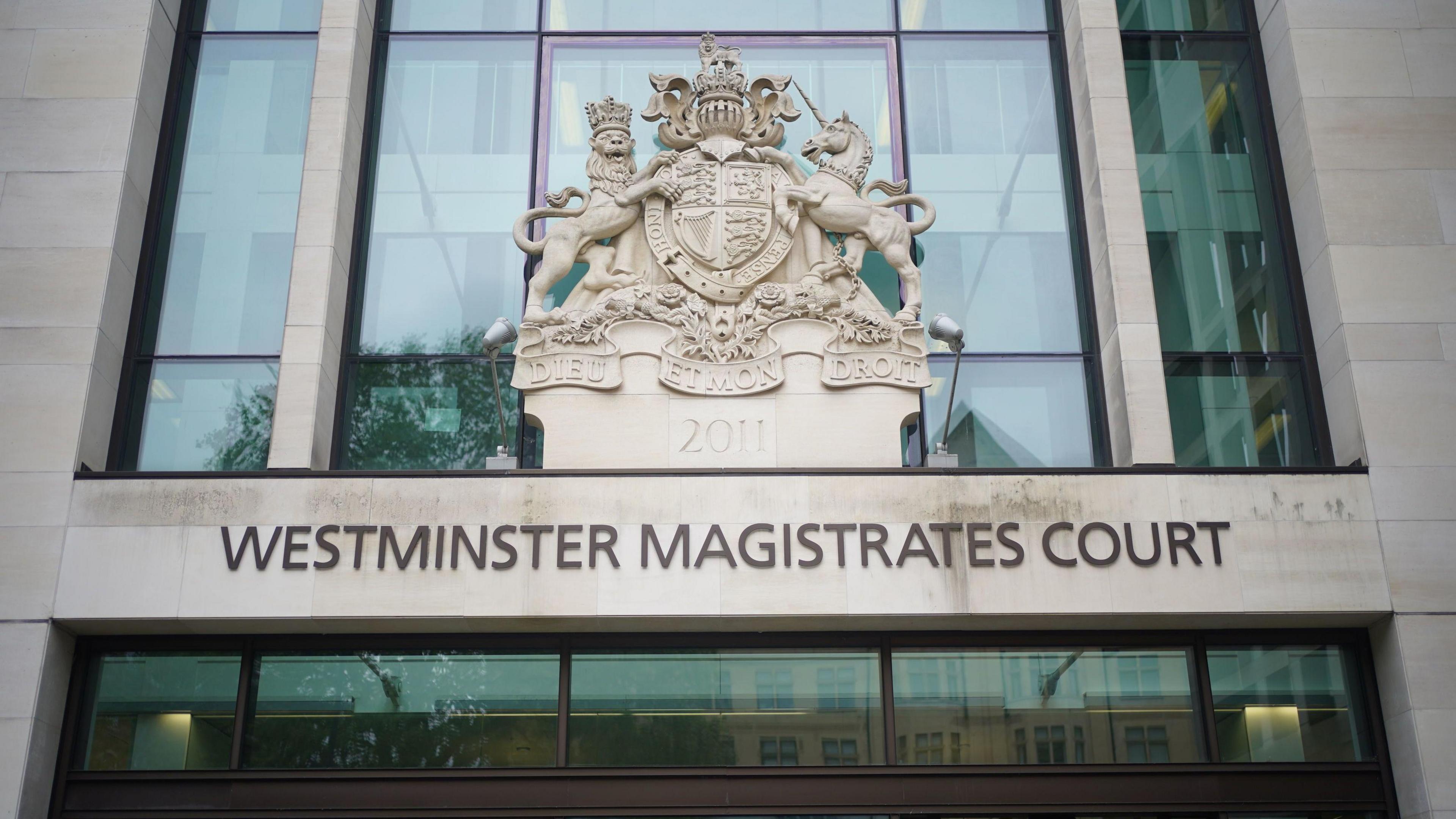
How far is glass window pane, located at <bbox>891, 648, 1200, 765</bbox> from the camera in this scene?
1311cm

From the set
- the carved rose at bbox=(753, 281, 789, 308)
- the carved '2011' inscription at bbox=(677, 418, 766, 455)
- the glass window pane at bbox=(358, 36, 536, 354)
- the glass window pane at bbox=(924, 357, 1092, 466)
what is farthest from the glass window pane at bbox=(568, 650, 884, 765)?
the glass window pane at bbox=(358, 36, 536, 354)

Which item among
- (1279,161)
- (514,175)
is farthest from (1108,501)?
(514,175)

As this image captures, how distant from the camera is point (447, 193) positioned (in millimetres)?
16156

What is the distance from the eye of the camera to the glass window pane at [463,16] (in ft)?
56.3

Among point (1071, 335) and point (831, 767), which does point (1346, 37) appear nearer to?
point (1071, 335)

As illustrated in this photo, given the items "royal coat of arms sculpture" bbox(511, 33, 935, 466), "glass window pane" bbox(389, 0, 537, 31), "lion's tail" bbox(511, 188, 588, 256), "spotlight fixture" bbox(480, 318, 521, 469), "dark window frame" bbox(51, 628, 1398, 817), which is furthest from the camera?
"glass window pane" bbox(389, 0, 537, 31)

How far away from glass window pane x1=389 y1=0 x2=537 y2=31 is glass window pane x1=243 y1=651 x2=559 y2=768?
26.7 ft

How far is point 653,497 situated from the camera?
13.3 m

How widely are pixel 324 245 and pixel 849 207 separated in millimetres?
5753

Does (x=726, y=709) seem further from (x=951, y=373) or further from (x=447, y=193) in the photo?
(x=447, y=193)

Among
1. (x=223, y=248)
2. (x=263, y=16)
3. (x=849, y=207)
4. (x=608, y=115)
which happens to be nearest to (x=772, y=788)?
(x=849, y=207)

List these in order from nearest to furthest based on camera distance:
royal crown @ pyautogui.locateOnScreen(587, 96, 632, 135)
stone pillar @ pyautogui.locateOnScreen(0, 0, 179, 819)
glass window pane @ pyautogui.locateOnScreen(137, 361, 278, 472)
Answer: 1. stone pillar @ pyautogui.locateOnScreen(0, 0, 179, 819)
2. glass window pane @ pyautogui.locateOnScreen(137, 361, 278, 472)
3. royal crown @ pyautogui.locateOnScreen(587, 96, 632, 135)

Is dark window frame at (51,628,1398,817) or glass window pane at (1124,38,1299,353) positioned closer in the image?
dark window frame at (51,628,1398,817)

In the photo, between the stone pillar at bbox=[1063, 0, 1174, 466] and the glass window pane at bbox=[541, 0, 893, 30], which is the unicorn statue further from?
the glass window pane at bbox=[541, 0, 893, 30]
